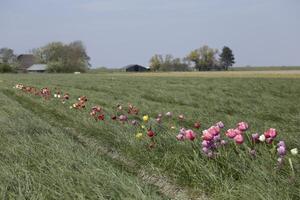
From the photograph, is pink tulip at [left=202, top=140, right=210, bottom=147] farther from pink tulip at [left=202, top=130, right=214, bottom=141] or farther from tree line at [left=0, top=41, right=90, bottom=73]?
tree line at [left=0, top=41, right=90, bottom=73]

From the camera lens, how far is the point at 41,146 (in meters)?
6.50

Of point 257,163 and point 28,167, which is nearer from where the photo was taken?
point 257,163

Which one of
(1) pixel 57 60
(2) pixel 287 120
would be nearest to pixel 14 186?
(2) pixel 287 120

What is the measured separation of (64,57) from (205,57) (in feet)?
156

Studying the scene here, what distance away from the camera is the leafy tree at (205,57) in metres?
154

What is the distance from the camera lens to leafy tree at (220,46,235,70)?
526 ft

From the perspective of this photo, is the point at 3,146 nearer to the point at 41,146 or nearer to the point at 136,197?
the point at 41,146

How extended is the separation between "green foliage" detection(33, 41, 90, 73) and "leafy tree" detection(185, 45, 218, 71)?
120 ft

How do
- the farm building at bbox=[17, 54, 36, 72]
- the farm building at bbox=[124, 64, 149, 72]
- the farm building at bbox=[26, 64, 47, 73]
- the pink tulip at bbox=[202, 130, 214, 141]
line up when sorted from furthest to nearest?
the farm building at bbox=[124, 64, 149, 72] < the farm building at bbox=[17, 54, 36, 72] < the farm building at bbox=[26, 64, 47, 73] < the pink tulip at bbox=[202, 130, 214, 141]

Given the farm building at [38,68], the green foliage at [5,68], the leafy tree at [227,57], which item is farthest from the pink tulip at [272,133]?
the leafy tree at [227,57]

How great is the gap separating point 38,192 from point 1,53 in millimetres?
164284

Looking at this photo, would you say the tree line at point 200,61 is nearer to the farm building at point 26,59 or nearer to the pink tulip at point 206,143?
the farm building at point 26,59

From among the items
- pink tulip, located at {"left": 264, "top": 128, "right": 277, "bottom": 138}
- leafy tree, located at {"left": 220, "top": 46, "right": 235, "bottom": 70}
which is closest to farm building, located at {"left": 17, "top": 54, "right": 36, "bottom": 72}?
leafy tree, located at {"left": 220, "top": 46, "right": 235, "bottom": 70}

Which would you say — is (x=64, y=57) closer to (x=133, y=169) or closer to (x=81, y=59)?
(x=81, y=59)
